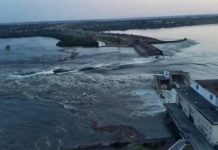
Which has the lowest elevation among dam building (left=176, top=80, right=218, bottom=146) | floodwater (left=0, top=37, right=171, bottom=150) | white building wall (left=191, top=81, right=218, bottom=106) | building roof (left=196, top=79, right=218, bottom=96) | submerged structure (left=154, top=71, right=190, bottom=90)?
floodwater (left=0, top=37, right=171, bottom=150)

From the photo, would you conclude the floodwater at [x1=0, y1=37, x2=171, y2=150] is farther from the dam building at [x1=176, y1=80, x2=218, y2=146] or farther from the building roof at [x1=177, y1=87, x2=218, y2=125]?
the building roof at [x1=177, y1=87, x2=218, y2=125]

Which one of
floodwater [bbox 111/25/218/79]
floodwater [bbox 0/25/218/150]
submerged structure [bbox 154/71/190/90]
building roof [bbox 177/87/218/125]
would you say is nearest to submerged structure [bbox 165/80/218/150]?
building roof [bbox 177/87/218/125]

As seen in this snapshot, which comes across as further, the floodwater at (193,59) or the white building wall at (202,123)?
the floodwater at (193,59)

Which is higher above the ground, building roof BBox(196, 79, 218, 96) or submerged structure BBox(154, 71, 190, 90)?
building roof BBox(196, 79, 218, 96)

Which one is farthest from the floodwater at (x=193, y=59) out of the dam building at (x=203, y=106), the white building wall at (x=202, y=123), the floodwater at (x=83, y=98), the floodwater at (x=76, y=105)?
the white building wall at (x=202, y=123)

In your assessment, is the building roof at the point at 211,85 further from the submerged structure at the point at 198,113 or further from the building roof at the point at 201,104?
the building roof at the point at 201,104

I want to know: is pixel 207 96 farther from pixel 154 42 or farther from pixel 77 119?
pixel 154 42

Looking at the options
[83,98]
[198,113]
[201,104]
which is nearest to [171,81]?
[83,98]
